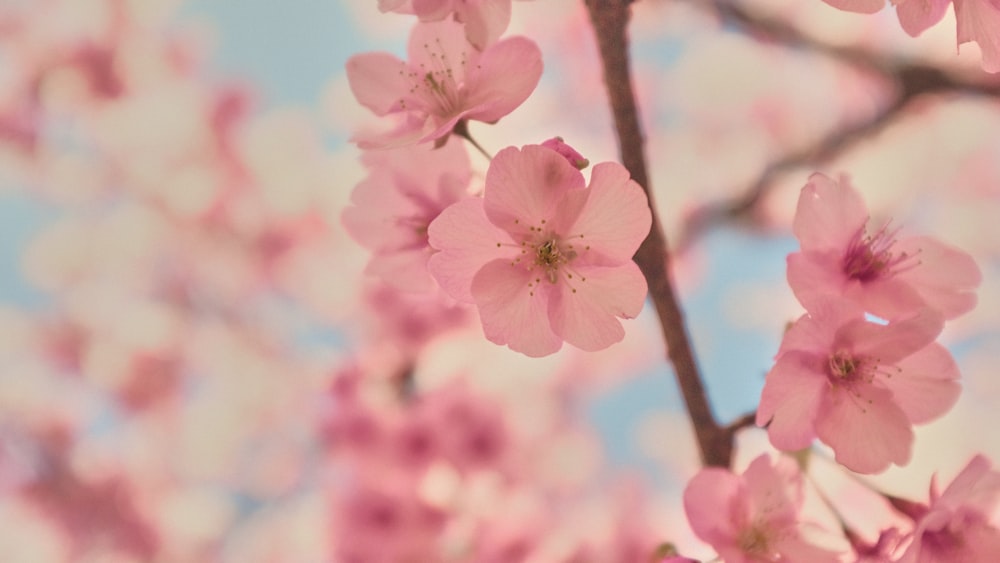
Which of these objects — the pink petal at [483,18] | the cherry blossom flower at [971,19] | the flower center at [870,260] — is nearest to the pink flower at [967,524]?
the flower center at [870,260]

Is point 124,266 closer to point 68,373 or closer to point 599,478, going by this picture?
point 68,373

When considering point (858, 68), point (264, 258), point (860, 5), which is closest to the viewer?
point (860, 5)

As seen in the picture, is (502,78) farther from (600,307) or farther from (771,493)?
(771,493)

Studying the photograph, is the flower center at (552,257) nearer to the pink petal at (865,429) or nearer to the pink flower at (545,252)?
the pink flower at (545,252)

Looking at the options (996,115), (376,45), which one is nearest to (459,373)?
(376,45)

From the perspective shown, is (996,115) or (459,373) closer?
(459,373)

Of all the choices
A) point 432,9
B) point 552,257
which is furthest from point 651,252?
point 432,9
